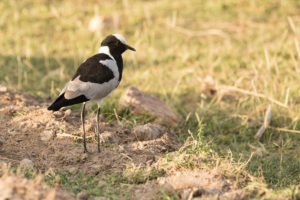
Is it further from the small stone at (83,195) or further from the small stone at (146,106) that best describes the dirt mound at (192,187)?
the small stone at (146,106)

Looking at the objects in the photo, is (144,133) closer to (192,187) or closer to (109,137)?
(109,137)

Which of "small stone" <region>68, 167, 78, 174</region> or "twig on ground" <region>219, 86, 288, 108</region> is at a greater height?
"twig on ground" <region>219, 86, 288, 108</region>

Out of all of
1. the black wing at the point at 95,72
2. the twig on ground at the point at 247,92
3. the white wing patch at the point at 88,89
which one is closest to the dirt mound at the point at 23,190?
the white wing patch at the point at 88,89

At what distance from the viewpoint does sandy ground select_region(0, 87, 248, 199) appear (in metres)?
3.24

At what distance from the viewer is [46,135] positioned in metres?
4.00

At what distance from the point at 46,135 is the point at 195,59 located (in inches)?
132

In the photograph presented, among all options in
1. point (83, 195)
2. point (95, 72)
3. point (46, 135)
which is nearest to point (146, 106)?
point (95, 72)

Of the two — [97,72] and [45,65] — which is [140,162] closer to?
[97,72]

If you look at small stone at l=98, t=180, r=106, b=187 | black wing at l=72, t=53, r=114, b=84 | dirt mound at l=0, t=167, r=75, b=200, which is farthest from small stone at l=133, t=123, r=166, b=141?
dirt mound at l=0, t=167, r=75, b=200

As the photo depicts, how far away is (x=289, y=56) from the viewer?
6.70 metres

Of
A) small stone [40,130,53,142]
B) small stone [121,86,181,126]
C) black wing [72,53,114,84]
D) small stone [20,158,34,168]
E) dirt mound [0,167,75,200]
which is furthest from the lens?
small stone [121,86,181,126]

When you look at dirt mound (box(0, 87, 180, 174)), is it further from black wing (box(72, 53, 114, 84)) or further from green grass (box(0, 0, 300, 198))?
black wing (box(72, 53, 114, 84))

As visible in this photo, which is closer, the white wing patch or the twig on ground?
the white wing patch

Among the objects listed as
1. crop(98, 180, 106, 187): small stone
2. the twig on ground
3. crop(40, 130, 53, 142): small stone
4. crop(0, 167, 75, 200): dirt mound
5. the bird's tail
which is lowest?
crop(98, 180, 106, 187): small stone
